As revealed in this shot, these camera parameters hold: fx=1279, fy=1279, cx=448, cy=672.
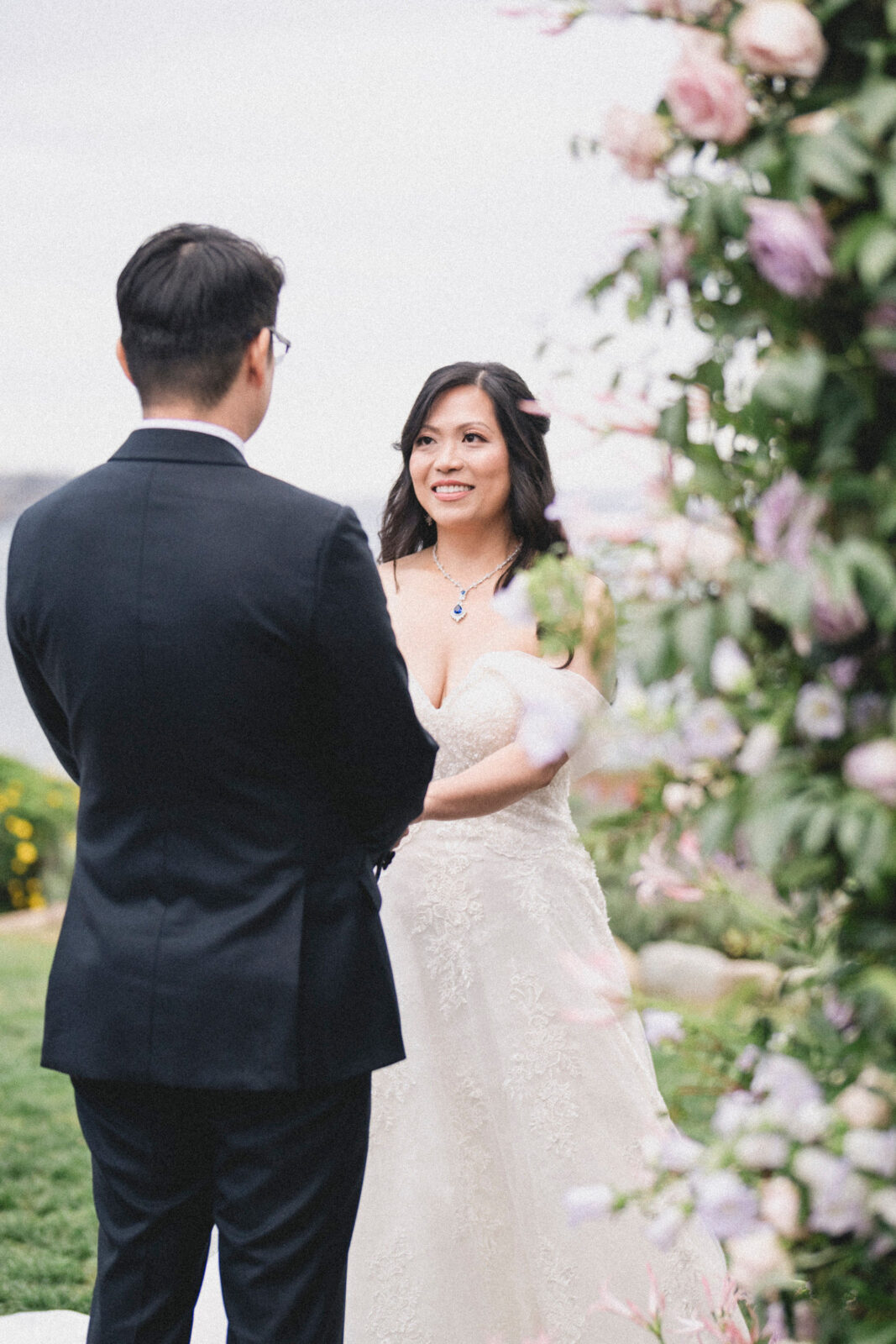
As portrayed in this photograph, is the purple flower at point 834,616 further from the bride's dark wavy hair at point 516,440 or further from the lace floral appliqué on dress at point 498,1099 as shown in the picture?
the bride's dark wavy hair at point 516,440

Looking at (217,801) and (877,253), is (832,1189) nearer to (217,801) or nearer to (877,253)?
(877,253)

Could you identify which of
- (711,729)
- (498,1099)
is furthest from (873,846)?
(498,1099)

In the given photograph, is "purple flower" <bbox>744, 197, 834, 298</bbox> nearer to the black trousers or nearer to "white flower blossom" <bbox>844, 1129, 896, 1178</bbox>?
"white flower blossom" <bbox>844, 1129, 896, 1178</bbox>

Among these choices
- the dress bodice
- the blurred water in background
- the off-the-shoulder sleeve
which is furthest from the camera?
the blurred water in background

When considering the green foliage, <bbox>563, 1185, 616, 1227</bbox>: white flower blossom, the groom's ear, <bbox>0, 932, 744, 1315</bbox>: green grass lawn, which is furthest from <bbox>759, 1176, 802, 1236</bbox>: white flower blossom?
the green foliage

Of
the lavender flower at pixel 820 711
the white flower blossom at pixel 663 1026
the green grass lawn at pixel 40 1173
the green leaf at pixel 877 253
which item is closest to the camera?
the green leaf at pixel 877 253

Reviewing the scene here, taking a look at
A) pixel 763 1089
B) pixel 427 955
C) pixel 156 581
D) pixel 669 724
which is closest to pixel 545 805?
pixel 427 955

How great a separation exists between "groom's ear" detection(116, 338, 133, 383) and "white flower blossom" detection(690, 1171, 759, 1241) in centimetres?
130

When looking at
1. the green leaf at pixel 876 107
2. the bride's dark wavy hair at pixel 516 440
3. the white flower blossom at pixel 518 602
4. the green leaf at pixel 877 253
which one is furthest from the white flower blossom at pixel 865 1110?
the bride's dark wavy hair at pixel 516 440

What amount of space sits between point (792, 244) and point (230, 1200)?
59.7 inches

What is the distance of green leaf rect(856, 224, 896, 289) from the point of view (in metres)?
0.93

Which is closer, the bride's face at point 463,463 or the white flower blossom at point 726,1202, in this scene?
the white flower blossom at point 726,1202

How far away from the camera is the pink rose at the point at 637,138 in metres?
1.10

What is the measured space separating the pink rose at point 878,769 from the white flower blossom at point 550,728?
0.25 m
